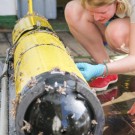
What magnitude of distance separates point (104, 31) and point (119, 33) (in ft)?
0.89

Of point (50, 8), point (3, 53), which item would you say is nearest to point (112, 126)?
point (3, 53)

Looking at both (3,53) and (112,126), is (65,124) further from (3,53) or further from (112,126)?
(3,53)

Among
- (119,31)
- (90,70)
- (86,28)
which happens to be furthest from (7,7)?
(90,70)

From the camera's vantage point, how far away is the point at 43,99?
1.32 meters

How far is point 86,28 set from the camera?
232 centimetres

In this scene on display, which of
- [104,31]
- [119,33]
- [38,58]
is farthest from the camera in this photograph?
[104,31]

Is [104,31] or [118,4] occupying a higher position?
[118,4]

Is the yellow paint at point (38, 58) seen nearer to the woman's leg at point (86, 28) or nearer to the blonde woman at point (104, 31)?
the blonde woman at point (104, 31)

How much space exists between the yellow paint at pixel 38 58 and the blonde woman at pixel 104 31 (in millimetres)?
161

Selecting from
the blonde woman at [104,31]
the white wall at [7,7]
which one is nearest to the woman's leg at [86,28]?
the blonde woman at [104,31]

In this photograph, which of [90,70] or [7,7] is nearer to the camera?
[90,70]

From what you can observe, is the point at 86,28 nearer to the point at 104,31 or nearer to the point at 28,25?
the point at 104,31

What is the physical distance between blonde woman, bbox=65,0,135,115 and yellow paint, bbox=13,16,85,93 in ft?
0.53

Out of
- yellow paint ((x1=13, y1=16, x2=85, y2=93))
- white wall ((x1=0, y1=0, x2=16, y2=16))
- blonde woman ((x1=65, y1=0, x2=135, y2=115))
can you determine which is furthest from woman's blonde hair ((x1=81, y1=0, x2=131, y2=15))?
white wall ((x1=0, y1=0, x2=16, y2=16))
